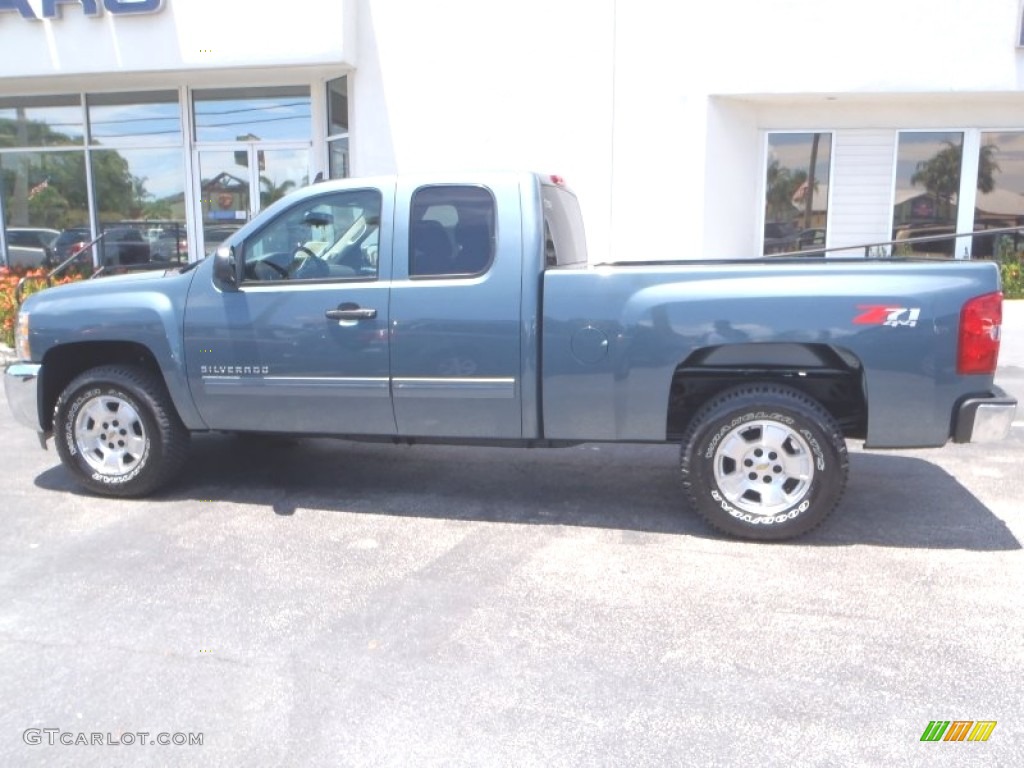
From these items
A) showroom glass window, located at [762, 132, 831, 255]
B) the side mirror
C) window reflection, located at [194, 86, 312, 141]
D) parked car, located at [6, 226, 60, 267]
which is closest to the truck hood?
the side mirror

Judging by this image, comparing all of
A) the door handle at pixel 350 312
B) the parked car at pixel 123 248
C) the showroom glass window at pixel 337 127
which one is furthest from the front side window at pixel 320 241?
the parked car at pixel 123 248

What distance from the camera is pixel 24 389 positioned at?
5.60 m

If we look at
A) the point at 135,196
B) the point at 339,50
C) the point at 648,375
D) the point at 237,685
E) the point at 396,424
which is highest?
the point at 339,50

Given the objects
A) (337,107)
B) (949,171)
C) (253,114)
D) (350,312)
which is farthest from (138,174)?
(949,171)

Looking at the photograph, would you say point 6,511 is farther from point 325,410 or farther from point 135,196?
point 135,196

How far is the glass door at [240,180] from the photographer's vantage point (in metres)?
14.0

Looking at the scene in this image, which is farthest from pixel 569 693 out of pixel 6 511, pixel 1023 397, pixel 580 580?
pixel 1023 397

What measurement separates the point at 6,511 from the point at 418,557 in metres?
2.65

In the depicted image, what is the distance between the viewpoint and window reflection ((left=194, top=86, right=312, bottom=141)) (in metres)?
13.8

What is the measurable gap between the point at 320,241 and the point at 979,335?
3528mm

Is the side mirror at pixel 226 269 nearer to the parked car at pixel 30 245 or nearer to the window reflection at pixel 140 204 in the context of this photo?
the window reflection at pixel 140 204

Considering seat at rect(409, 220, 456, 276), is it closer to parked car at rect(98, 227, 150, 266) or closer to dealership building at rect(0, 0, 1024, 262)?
dealership building at rect(0, 0, 1024, 262)

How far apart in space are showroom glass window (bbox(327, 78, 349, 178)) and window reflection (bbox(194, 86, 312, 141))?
344mm

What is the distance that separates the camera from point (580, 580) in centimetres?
437
